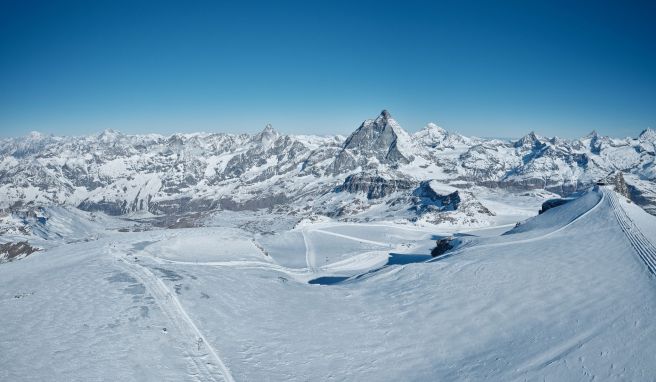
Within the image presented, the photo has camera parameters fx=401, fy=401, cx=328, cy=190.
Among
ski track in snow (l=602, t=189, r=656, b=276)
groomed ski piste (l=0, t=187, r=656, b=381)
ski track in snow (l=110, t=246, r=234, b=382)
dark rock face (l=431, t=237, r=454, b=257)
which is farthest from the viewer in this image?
dark rock face (l=431, t=237, r=454, b=257)

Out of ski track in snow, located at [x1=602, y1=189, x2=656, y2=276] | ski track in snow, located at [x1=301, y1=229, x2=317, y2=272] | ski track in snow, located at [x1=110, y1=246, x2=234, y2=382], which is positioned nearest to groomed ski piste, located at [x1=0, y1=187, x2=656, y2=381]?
ski track in snow, located at [x1=110, y1=246, x2=234, y2=382]

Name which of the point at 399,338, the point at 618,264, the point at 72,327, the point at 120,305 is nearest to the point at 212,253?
the point at 120,305

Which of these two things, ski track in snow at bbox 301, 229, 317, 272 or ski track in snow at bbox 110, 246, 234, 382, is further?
ski track in snow at bbox 301, 229, 317, 272

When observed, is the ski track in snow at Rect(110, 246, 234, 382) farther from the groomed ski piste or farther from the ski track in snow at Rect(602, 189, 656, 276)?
the ski track in snow at Rect(602, 189, 656, 276)

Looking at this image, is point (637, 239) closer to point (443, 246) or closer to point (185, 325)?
point (443, 246)

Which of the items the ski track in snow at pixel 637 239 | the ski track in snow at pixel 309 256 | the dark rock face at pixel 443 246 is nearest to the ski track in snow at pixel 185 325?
the ski track in snow at pixel 637 239

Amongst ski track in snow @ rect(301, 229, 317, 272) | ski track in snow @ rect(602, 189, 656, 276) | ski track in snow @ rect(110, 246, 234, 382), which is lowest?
ski track in snow @ rect(301, 229, 317, 272)
